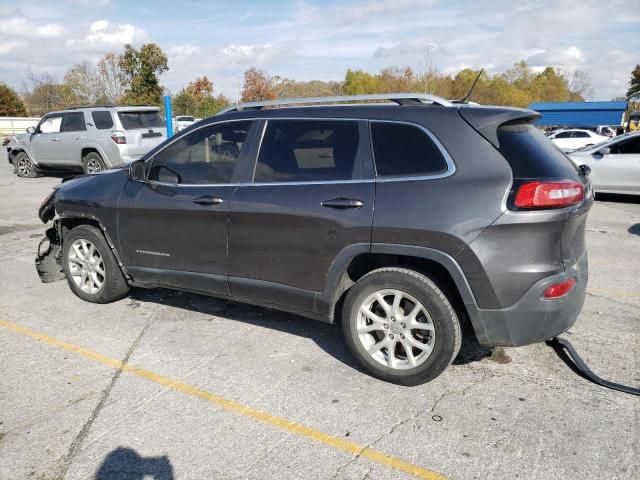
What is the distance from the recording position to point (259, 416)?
3105 mm

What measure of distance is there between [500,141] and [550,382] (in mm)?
1633

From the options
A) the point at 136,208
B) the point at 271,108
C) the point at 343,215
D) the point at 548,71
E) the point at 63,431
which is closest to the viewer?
the point at 63,431

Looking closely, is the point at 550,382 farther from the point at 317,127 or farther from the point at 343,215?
the point at 317,127

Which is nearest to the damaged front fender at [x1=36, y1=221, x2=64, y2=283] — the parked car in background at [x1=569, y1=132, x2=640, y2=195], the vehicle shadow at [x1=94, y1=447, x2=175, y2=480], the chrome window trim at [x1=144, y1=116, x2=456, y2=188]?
the chrome window trim at [x1=144, y1=116, x2=456, y2=188]

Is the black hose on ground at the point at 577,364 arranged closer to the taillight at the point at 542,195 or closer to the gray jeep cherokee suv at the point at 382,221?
the gray jeep cherokee suv at the point at 382,221

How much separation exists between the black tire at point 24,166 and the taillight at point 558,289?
50.0 ft

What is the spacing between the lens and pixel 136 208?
14.4 feet

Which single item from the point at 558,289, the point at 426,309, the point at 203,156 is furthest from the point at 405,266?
the point at 203,156

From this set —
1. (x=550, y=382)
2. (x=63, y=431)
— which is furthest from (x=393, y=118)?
(x=63, y=431)

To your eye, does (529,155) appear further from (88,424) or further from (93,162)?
(93,162)

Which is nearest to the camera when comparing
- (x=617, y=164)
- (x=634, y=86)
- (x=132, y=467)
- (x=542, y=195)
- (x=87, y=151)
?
(x=132, y=467)

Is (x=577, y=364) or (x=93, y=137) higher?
(x=93, y=137)

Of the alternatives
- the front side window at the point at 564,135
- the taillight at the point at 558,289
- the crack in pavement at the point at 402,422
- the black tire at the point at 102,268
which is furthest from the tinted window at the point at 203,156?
the front side window at the point at 564,135

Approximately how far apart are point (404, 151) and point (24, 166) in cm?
1488
